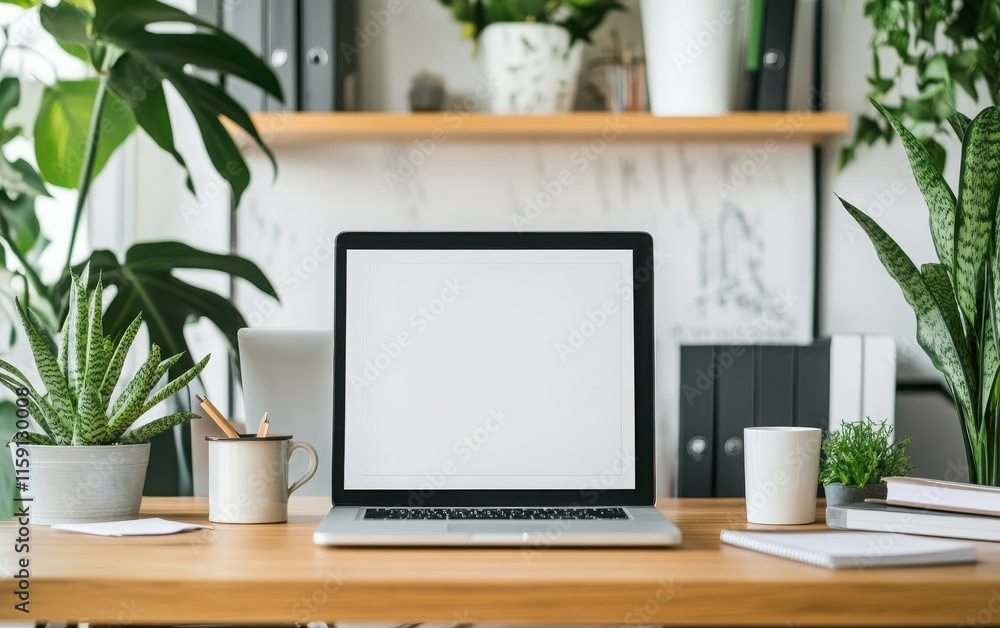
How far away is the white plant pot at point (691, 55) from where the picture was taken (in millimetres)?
1904

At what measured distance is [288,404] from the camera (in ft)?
3.66

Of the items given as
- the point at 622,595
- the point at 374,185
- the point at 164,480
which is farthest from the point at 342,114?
the point at 622,595

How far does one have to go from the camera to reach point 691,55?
191 centimetres

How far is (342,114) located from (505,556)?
54.3 inches

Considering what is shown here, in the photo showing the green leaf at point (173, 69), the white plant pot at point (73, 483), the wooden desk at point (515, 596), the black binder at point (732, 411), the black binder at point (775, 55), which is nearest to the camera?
the wooden desk at point (515, 596)

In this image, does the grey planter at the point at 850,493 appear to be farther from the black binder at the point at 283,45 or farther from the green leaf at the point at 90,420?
the black binder at the point at 283,45

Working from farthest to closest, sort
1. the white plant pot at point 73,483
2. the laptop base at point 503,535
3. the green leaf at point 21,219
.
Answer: the green leaf at point 21,219 < the white plant pot at point 73,483 < the laptop base at point 503,535

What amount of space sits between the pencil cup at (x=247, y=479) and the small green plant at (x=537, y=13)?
130 cm

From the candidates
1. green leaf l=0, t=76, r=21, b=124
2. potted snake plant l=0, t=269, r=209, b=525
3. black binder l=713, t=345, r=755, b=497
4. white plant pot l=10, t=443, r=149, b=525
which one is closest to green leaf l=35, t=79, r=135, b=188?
green leaf l=0, t=76, r=21, b=124

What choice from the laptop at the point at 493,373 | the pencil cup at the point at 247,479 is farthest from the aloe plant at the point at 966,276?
the pencil cup at the point at 247,479

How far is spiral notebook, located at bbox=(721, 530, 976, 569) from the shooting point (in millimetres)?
712

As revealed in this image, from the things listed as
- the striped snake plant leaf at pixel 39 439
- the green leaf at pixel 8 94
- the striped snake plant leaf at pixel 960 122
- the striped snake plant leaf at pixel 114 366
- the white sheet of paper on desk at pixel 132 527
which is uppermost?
the green leaf at pixel 8 94

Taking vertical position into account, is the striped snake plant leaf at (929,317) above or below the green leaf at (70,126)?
below

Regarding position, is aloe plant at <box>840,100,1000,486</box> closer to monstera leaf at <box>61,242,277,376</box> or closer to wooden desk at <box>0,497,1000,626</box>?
wooden desk at <box>0,497,1000,626</box>
